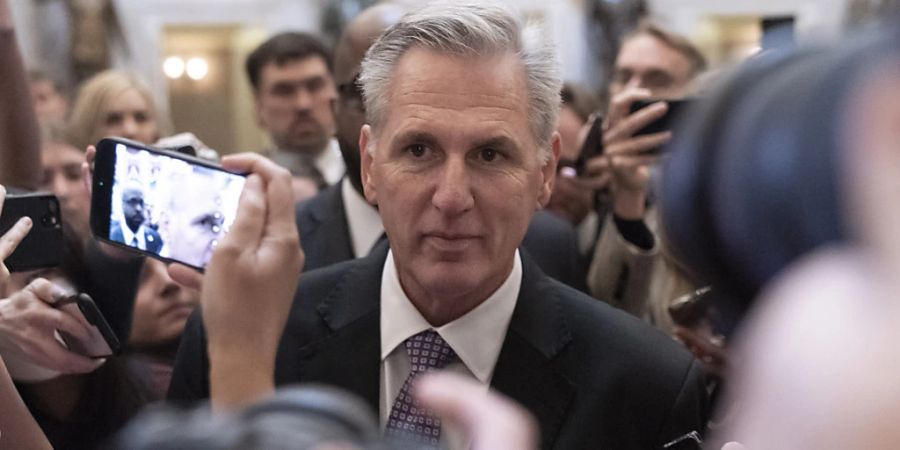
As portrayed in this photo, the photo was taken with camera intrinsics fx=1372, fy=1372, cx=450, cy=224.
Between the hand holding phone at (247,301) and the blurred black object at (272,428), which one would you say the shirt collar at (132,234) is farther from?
the blurred black object at (272,428)

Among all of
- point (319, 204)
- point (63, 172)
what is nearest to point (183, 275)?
point (319, 204)

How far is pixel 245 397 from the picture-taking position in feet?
4.77

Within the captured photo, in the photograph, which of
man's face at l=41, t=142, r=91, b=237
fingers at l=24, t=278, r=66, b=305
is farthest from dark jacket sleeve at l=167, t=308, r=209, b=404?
man's face at l=41, t=142, r=91, b=237

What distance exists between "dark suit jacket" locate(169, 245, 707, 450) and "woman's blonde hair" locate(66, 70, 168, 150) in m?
2.88

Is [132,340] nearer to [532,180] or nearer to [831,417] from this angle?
[532,180]

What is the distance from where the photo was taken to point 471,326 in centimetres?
221

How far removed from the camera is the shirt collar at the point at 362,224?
321cm

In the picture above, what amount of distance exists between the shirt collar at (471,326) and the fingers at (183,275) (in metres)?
0.31

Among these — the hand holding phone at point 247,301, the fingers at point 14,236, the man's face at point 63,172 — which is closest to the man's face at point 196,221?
the fingers at point 14,236

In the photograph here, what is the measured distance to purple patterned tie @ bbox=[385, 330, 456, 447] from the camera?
208 cm

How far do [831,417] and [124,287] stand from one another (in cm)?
231

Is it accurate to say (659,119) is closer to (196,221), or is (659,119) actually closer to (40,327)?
(196,221)

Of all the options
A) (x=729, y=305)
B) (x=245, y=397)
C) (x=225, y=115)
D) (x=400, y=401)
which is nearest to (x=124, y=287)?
(x=400, y=401)

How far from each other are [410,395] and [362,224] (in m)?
1.14
